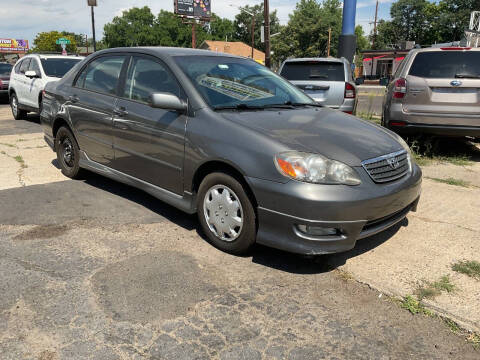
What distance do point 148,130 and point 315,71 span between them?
5.00 m

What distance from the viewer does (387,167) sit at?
327 cm

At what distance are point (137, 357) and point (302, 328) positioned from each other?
96 cm

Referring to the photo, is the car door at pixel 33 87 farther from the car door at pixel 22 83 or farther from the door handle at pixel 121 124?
the door handle at pixel 121 124

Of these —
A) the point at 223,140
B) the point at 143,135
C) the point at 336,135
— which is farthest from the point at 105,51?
the point at 336,135

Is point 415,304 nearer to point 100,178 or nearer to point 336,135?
point 336,135

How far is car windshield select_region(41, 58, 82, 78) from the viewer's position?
32.9ft

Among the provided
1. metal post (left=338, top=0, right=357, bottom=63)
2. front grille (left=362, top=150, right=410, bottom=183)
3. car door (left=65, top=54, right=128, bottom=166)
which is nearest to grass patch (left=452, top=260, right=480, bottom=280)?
front grille (left=362, top=150, right=410, bottom=183)

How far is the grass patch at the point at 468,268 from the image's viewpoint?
3.13 metres

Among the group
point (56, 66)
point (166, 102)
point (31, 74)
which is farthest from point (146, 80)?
point (56, 66)

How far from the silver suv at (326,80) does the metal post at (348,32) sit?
6263 mm

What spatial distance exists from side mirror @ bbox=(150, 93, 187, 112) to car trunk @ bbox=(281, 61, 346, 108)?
4.68 metres

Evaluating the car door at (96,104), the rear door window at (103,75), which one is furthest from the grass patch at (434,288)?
the rear door window at (103,75)

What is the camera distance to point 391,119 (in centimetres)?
658

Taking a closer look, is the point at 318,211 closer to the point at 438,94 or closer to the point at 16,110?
the point at 438,94
